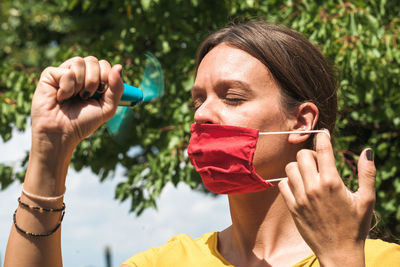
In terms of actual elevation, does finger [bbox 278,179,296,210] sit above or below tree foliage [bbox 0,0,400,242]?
above

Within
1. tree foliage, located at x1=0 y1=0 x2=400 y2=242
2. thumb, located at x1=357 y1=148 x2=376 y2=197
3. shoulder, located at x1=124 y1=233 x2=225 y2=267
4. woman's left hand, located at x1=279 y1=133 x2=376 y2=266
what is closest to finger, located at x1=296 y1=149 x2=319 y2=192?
woman's left hand, located at x1=279 y1=133 x2=376 y2=266

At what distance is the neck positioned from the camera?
2188 millimetres

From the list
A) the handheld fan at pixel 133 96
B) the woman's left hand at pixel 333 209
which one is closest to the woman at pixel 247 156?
the woman's left hand at pixel 333 209

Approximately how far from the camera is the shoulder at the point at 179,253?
7.18 ft

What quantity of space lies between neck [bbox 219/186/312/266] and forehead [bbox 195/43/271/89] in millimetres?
496

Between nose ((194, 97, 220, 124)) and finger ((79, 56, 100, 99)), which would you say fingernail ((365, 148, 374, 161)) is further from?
finger ((79, 56, 100, 99))

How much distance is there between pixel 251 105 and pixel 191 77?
7.70 feet

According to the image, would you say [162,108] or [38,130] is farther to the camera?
[162,108]

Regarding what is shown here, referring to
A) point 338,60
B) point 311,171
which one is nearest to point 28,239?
point 311,171

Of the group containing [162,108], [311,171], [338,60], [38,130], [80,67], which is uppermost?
[80,67]

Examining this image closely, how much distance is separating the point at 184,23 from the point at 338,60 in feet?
5.07

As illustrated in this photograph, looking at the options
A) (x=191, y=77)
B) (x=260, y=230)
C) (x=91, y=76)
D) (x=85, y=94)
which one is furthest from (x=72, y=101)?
(x=191, y=77)

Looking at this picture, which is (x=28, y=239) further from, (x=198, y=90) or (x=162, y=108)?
(x=162, y=108)

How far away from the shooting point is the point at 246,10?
15.5 ft
